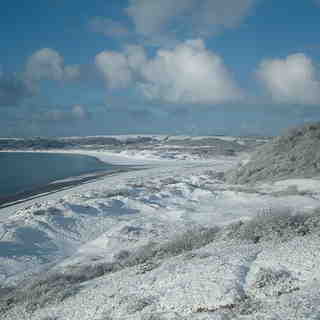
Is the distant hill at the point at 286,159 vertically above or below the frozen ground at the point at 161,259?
above

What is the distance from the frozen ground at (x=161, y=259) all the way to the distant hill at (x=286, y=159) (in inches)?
190

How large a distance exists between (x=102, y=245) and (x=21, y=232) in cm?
560

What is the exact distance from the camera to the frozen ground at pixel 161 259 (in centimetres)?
910

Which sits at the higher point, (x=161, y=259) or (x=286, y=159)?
(x=286, y=159)

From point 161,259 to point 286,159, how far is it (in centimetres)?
2523

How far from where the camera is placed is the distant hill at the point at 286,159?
33.3 m

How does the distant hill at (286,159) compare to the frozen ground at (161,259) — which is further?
the distant hill at (286,159)

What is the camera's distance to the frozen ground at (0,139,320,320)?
910 cm

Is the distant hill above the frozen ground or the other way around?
above

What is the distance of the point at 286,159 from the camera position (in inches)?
1385

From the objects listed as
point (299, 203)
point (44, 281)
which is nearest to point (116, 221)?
point (44, 281)

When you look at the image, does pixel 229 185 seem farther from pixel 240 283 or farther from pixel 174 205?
pixel 240 283

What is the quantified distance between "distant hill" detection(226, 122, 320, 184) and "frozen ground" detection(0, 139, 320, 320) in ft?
15.9

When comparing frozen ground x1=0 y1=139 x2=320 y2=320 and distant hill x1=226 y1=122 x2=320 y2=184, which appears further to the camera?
distant hill x1=226 y1=122 x2=320 y2=184
